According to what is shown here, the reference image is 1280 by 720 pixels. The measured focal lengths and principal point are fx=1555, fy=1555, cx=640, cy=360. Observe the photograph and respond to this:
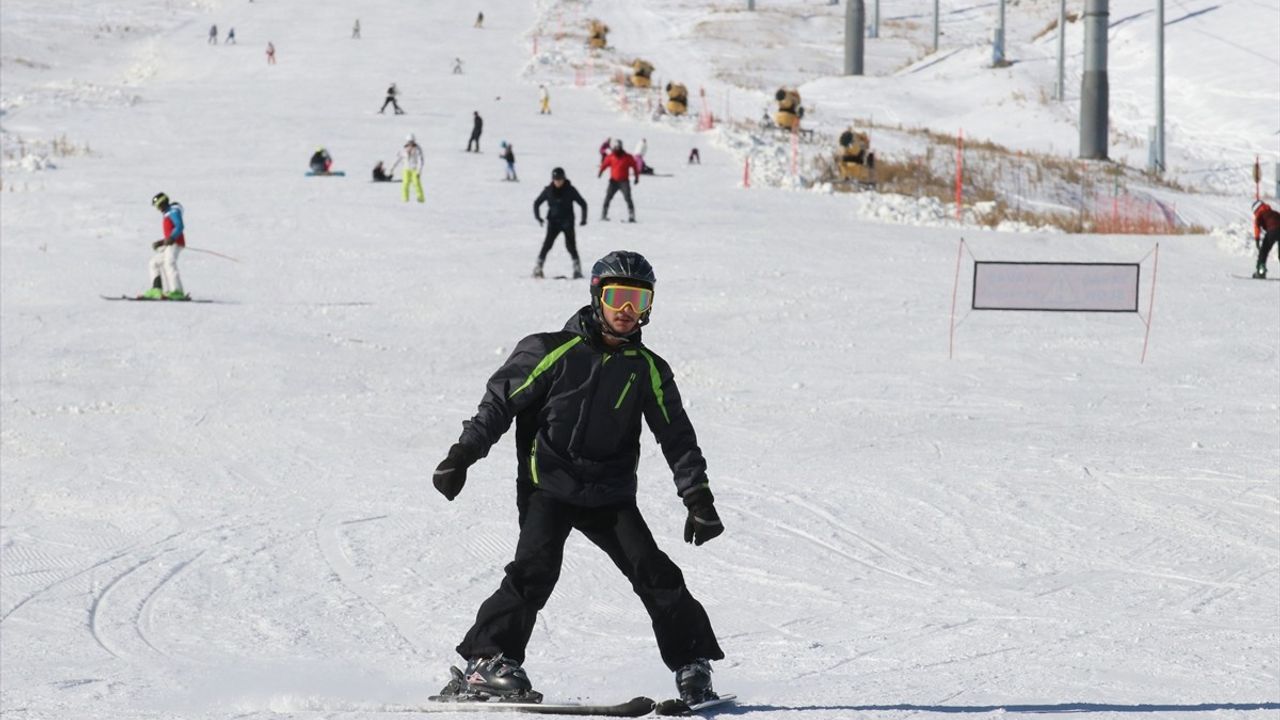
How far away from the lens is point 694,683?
Answer: 5.48m

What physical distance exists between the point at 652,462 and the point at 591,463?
21.0ft

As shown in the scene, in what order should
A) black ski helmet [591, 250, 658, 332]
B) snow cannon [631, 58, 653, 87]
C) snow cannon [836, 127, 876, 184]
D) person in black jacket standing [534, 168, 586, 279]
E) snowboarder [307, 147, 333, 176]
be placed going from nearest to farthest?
black ski helmet [591, 250, 658, 332] → person in black jacket standing [534, 168, 586, 279] → snowboarder [307, 147, 333, 176] → snow cannon [836, 127, 876, 184] → snow cannon [631, 58, 653, 87]

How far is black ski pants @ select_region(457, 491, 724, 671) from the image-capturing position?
5336 mm

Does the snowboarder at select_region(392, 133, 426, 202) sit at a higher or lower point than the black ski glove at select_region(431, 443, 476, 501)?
higher

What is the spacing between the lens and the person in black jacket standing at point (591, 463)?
16.8 ft

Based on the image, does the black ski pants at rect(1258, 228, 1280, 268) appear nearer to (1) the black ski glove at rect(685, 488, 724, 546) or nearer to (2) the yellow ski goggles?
(1) the black ski glove at rect(685, 488, 724, 546)

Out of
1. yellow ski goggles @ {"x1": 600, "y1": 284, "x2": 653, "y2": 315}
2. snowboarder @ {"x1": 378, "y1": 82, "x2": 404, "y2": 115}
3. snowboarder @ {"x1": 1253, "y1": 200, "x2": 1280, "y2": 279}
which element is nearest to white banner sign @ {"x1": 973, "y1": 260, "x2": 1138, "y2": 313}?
snowboarder @ {"x1": 1253, "y1": 200, "x2": 1280, "y2": 279}

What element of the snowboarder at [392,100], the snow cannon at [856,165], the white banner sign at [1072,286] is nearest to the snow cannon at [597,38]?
the snowboarder at [392,100]

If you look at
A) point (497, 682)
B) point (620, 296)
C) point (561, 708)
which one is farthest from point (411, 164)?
point (620, 296)

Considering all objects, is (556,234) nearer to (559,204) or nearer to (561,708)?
(559,204)

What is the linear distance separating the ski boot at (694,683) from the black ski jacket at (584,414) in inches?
26.6

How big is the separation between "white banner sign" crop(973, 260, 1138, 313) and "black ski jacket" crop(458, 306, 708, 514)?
10.5 m

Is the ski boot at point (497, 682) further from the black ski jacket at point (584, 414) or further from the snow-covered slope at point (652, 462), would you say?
the black ski jacket at point (584, 414)

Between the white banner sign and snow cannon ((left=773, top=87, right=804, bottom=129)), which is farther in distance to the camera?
snow cannon ((left=773, top=87, right=804, bottom=129))
